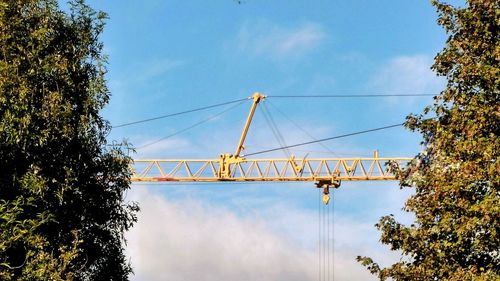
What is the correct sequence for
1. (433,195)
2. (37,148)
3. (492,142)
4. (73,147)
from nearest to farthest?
(492,142), (433,195), (37,148), (73,147)

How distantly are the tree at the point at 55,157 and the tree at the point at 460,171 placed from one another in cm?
929

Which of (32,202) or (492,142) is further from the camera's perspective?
(32,202)

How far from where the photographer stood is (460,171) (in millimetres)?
18359

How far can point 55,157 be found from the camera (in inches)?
839

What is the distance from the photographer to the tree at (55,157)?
19625mm

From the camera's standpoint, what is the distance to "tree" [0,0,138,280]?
19.6 metres

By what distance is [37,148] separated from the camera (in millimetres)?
20719

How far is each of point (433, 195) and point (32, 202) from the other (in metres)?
12.2

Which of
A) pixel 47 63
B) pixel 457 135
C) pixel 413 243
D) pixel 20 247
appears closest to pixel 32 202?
pixel 20 247

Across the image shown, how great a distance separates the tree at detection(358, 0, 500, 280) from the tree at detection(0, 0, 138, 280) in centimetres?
929

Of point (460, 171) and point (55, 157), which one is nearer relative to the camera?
point (460, 171)

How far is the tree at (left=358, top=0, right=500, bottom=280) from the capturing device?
17688 mm

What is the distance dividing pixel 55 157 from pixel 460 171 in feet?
41.3

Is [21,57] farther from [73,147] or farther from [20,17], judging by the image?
[73,147]
